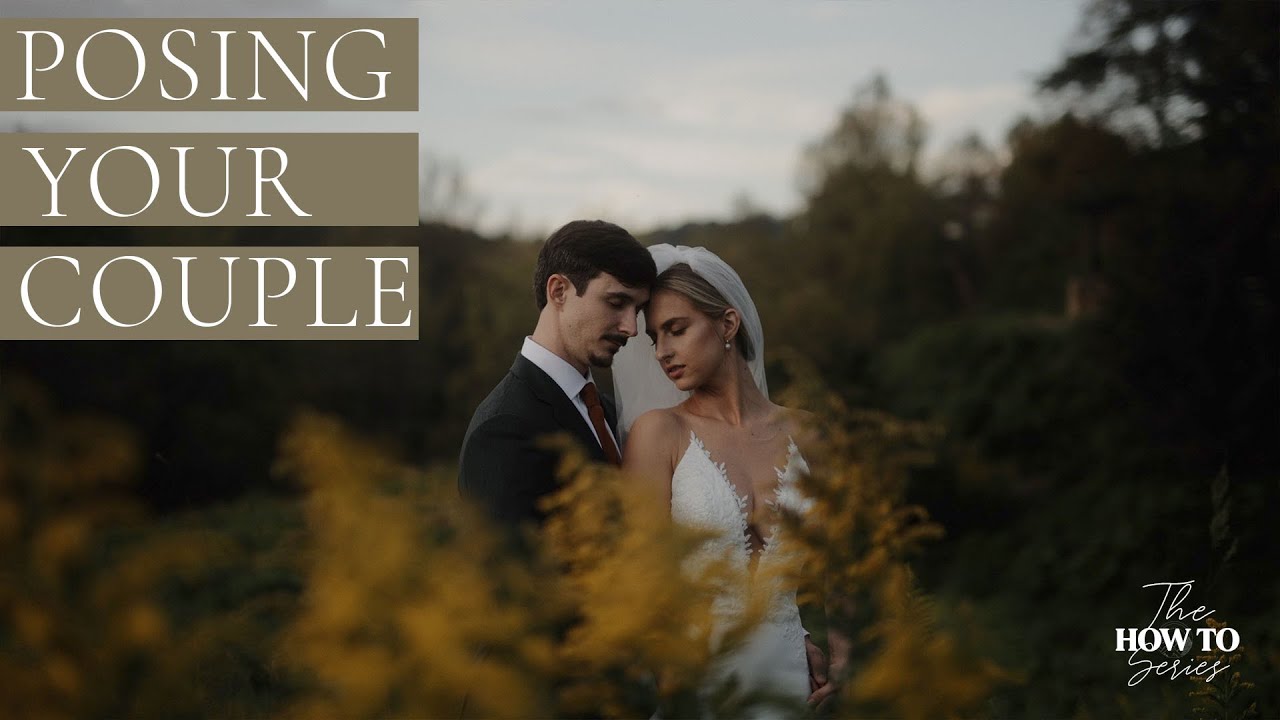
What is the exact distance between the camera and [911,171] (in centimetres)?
2927

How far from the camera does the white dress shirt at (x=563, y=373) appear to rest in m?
3.79

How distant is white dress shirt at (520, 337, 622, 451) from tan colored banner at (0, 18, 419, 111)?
3.22m

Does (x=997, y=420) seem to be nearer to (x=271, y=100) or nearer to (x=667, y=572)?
(x=271, y=100)

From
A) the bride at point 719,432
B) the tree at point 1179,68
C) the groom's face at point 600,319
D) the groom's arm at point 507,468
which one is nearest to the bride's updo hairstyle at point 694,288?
the bride at point 719,432

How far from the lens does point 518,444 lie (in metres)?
3.49

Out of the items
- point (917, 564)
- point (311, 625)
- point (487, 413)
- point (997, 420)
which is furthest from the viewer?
point (997, 420)

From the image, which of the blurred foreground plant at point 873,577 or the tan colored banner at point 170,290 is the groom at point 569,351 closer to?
the blurred foreground plant at point 873,577

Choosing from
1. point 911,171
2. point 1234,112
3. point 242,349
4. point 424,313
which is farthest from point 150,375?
point 911,171

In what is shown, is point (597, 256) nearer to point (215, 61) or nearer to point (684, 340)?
point (684, 340)

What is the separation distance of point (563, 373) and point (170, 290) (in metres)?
14.6

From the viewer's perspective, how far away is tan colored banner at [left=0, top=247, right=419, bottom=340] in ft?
40.2

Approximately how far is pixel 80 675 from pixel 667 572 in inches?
25.7

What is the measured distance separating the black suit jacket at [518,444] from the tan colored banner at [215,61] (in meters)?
3.34

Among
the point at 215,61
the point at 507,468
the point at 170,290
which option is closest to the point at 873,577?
the point at 507,468
